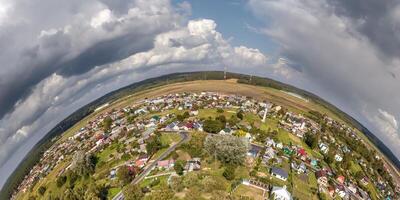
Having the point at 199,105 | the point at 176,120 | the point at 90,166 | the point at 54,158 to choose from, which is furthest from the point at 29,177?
the point at 199,105

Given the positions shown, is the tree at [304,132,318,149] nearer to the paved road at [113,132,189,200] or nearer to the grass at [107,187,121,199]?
the paved road at [113,132,189,200]

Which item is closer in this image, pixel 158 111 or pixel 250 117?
pixel 250 117

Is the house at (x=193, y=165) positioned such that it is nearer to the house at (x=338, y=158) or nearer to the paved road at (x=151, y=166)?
the paved road at (x=151, y=166)

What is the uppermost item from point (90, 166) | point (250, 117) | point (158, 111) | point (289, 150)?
point (158, 111)

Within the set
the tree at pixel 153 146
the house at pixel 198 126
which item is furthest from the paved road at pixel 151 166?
the house at pixel 198 126

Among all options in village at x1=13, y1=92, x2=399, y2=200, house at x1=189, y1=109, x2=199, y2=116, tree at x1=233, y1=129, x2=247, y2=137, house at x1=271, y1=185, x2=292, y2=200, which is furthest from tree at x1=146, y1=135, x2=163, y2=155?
house at x1=271, y1=185, x2=292, y2=200

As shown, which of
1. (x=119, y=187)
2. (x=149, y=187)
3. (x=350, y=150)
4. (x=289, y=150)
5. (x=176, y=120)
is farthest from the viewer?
(x=350, y=150)

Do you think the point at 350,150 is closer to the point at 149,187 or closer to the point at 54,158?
the point at 149,187

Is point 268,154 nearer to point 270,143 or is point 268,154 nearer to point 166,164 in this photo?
point 270,143
